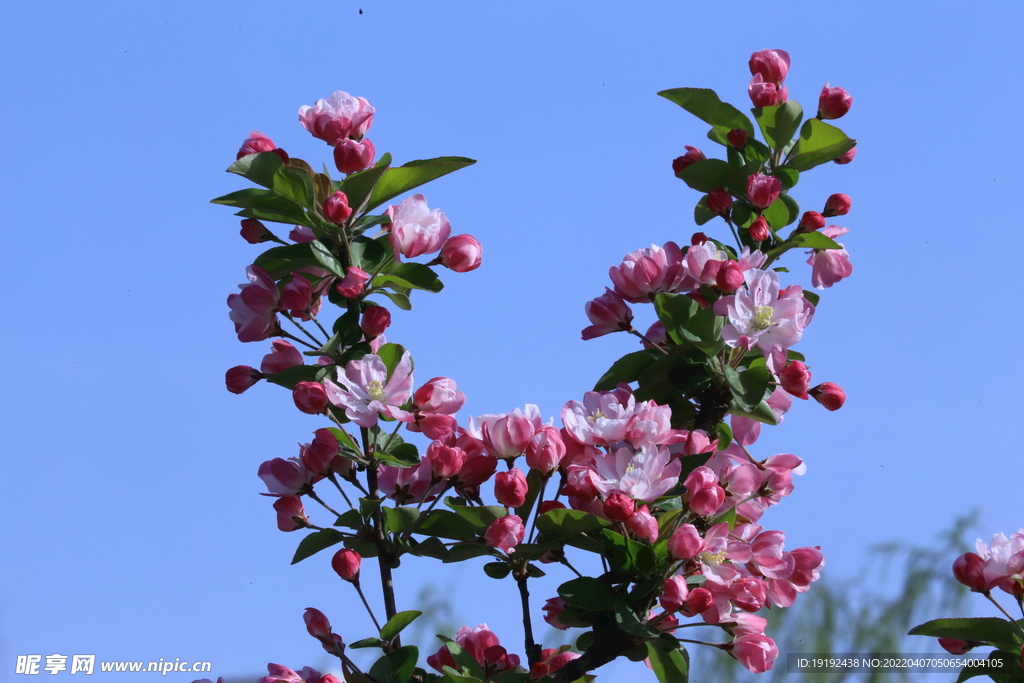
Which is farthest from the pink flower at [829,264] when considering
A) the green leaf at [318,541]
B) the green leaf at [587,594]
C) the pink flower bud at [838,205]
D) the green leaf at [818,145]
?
Answer: the green leaf at [318,541]

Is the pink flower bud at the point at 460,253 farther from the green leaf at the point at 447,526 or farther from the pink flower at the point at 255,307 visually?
A: the green leaf at the point at 447,526

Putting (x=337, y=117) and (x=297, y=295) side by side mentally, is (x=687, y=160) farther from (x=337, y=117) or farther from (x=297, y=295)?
(x=297, y=295)

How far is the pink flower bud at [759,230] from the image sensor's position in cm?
159

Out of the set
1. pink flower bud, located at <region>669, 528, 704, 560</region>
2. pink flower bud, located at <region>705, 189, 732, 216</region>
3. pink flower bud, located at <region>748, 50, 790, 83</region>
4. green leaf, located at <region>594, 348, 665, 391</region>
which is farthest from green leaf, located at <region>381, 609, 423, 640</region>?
pink flower bud, located at <region>748, 50, 790, 83</region>

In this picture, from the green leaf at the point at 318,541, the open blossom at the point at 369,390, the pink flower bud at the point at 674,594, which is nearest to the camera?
the pink flower bud at the point at 674,594

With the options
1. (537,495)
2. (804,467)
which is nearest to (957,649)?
(804,467)

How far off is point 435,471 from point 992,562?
3.00 feet

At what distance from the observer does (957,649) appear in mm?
1569

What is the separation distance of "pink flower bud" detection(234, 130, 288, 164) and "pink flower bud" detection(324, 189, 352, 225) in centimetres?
12

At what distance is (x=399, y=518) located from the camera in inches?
55.0

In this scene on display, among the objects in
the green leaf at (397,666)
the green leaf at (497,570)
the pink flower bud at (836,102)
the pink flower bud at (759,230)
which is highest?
the pink flower bud at (836,102)

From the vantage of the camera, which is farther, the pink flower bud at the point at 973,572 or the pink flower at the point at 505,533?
the pink flower bud at the point at 973,572

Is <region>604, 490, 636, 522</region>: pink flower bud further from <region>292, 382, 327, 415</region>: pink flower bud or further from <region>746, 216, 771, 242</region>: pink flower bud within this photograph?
<region>746, 216, 771, 242</region>: pink flower bud

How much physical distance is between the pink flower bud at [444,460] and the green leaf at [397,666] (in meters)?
0.25
